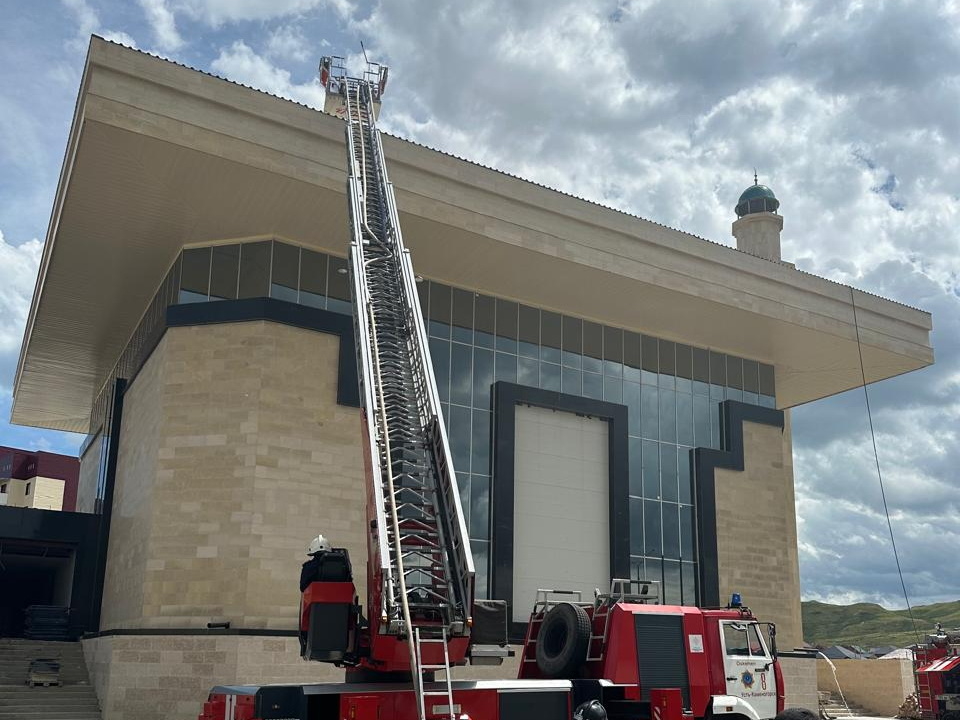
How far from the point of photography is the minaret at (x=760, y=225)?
46875mm

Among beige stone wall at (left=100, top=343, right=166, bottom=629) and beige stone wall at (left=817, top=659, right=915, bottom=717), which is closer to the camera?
beige stone wall at (left=100, top=343, right=166, bottom=629)

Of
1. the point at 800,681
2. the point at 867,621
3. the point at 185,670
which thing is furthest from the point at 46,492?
the point at 867,621

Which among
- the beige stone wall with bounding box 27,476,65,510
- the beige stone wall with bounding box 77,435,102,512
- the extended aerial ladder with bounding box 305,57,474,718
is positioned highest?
the beige stone wall with bounding box 27,476,65,510

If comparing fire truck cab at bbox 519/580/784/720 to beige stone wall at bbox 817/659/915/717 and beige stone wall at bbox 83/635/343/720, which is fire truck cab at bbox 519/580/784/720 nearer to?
beige stone wall at bbox 83/635/343/720

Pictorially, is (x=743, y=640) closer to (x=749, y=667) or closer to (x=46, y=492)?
(x=749, y=667)

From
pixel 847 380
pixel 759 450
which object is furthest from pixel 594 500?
pixel 847 380

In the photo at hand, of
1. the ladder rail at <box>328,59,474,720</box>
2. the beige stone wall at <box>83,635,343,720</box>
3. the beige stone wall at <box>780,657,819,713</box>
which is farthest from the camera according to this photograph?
the beige stone wall at <box>780,657,819,713</box>

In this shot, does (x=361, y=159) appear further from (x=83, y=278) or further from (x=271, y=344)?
(x=83, y=278)

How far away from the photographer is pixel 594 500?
105 ft

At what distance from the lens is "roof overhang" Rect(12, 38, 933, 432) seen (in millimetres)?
24203

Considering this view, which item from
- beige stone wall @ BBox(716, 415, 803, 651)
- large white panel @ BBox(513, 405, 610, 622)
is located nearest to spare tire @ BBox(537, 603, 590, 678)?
large white panel @ BBox(513, 405, 610, 622)

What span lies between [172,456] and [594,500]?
13.6 metres

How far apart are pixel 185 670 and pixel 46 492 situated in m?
41.0

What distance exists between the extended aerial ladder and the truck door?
4944mm
